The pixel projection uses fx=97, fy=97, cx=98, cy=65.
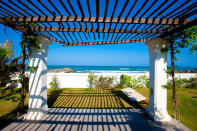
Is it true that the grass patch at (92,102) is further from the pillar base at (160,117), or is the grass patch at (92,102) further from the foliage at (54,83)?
the foliage at (54,83)

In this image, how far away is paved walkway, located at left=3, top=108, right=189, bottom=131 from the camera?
2.74 metres

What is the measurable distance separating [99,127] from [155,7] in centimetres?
319

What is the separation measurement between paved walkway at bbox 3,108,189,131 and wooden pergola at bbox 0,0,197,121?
0.32m

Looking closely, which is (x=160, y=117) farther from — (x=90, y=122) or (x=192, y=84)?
(x=192, y=84)

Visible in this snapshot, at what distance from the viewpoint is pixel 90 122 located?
3.05 metres

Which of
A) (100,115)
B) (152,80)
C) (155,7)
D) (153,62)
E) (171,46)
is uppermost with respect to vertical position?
(155,7)

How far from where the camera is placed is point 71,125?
2.88m

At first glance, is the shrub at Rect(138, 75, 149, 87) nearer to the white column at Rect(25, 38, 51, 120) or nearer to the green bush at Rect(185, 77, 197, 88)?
the green bush at Rect(185, 77, 197, 88)

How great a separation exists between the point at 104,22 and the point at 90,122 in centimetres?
292

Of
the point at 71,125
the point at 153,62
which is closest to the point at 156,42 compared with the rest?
the point at 153,62

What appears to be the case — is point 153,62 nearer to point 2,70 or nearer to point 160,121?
point 160,121

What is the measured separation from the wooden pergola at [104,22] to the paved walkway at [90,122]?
321 mm

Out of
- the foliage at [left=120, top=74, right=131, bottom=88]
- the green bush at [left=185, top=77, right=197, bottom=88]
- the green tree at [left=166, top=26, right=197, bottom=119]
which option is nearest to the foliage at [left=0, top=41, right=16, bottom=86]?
the green tree at [left=166, top=26, right=197, bottom=119]

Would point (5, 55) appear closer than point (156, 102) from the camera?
Yes
